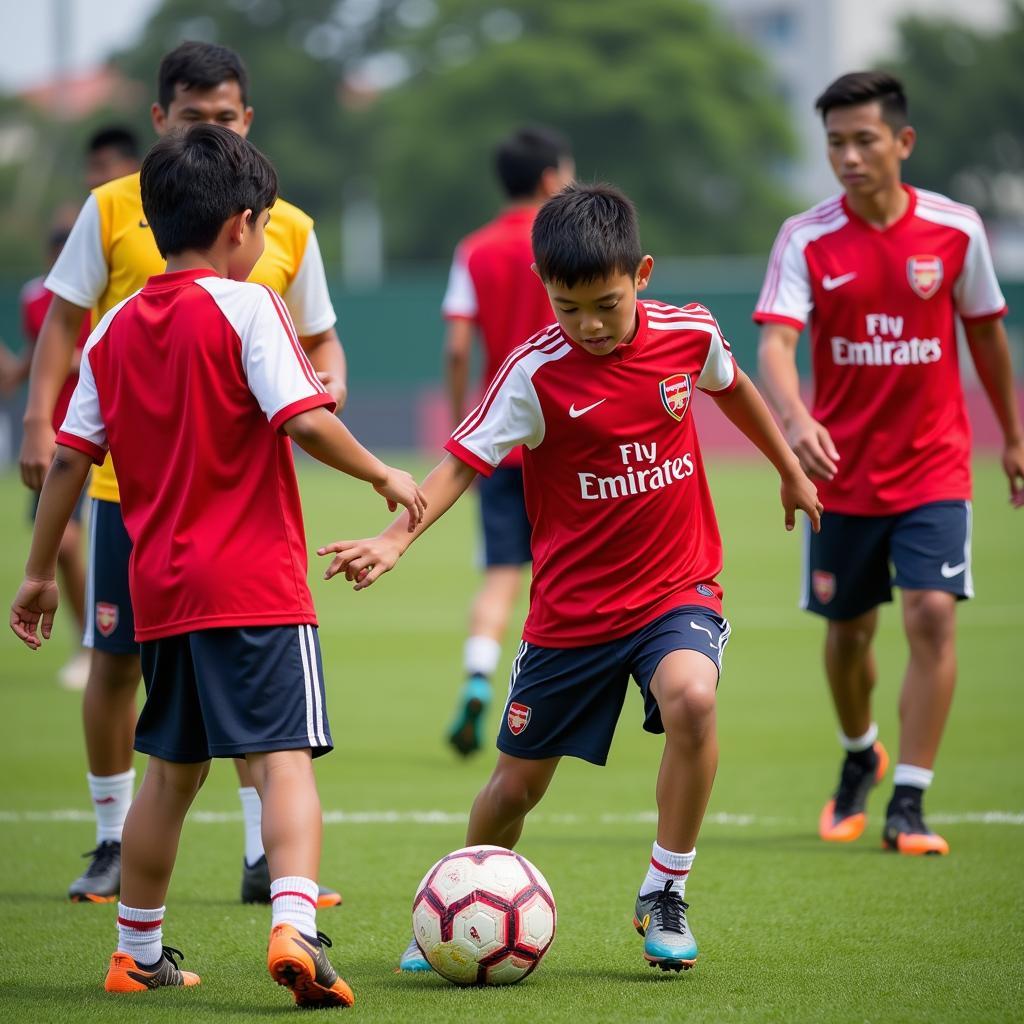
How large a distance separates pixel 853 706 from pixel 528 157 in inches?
132

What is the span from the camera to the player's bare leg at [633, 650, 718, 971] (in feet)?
13.6

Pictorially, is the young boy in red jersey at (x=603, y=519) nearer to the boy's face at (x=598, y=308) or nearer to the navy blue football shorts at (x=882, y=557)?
the boy's face at (x=598, y=308)

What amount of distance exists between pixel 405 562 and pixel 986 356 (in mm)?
10666

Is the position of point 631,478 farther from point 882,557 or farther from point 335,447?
point 882,557

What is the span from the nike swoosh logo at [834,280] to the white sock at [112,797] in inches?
114

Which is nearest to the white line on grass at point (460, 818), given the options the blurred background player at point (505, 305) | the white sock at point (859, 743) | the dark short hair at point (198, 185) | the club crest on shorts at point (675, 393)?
the white sock at point (859, 743)

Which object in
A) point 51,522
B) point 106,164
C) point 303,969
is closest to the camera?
point 303,969

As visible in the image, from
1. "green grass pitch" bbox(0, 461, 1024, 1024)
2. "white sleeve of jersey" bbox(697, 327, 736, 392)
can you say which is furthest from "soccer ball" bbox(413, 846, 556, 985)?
"white sleeve of jersey" bbox(697, 327, 736, 392)

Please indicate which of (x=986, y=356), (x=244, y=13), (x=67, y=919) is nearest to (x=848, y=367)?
(x=986, y=356)

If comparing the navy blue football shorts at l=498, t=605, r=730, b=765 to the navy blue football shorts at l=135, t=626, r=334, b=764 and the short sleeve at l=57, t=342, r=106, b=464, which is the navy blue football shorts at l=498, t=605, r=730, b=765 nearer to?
the navy blue football shorts at l=135, t=626, r=334, b=764

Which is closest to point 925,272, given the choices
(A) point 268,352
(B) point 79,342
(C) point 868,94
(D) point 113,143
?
(C) point 868,94

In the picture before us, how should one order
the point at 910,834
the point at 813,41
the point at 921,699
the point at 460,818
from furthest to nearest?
the point at 813,41 < the point at 460,818 < the point at 921,699 < the point at 910,834

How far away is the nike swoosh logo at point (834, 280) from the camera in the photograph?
238 inches

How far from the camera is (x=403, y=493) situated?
4.02m
